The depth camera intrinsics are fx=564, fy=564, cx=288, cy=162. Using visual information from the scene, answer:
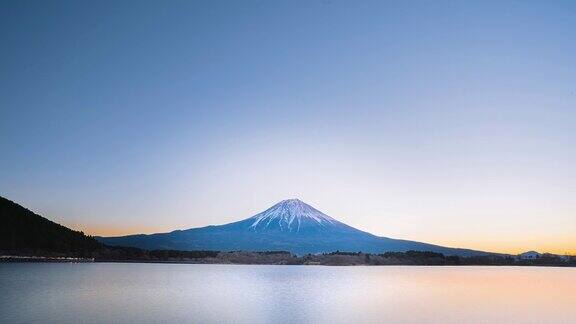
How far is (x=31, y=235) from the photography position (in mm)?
159500

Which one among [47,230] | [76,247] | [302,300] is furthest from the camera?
[76,247]

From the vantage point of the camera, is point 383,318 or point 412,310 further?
point 412,310

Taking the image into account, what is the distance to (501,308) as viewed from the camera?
4531 centimetres

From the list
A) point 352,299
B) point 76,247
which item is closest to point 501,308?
point 352,299

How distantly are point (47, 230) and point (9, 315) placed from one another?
145617 mm

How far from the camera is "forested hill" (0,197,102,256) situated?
150 meters

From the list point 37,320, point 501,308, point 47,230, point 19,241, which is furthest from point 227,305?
point 47,230

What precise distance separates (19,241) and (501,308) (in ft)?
465

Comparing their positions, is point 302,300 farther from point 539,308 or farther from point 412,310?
point 539,308

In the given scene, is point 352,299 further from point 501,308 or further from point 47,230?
point 47,230

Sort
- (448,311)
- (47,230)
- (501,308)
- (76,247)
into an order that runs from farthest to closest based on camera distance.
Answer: (76,247)
(47,230)
(501,308)
(448,311)

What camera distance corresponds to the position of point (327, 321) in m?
34.8

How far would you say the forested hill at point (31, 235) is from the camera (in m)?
150

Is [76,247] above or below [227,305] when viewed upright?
above
